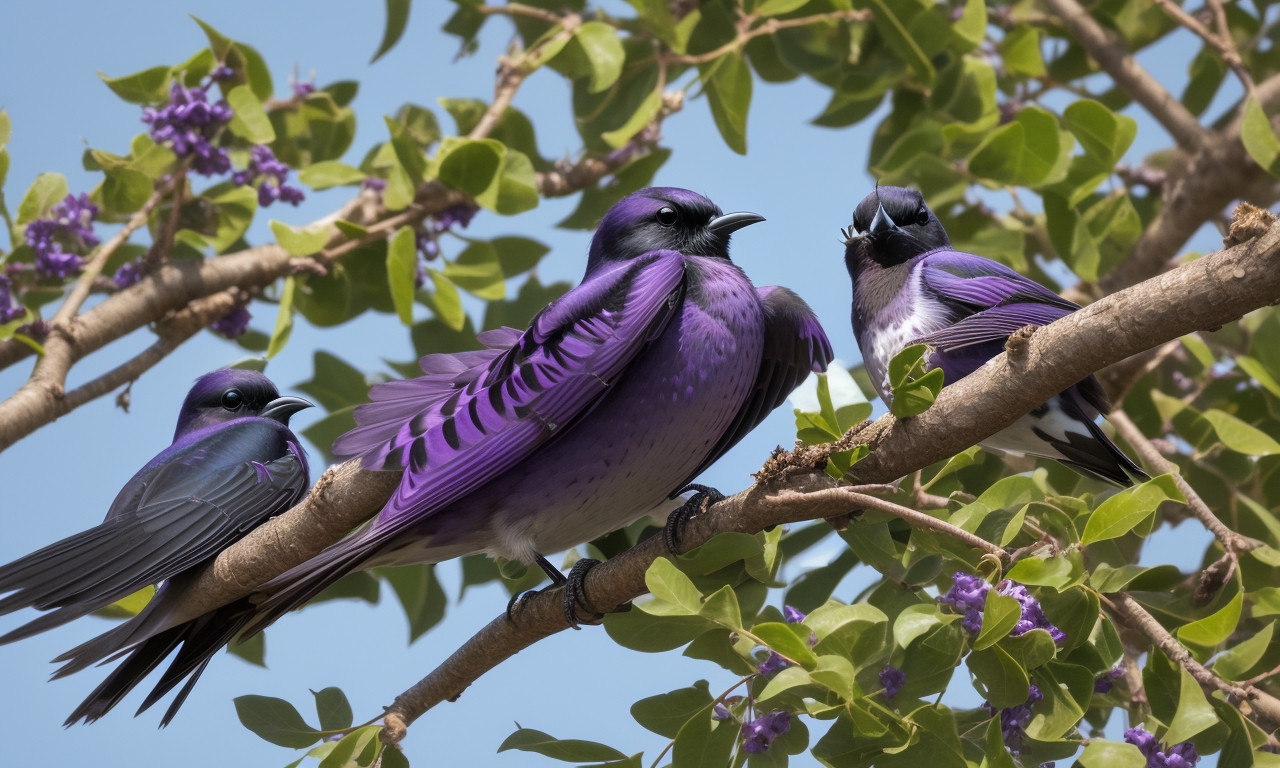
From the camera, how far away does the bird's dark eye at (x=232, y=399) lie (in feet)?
10.6

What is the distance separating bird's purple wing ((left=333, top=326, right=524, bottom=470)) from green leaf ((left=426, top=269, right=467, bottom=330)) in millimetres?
577

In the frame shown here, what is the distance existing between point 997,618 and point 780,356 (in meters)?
0.77

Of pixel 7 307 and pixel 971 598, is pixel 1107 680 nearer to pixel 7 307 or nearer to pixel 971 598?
pixel 971 598

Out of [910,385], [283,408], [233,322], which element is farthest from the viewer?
[233,322]

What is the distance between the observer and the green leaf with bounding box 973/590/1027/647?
5.83ft

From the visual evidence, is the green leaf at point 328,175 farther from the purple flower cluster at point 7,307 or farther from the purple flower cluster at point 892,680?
the purple flower cluster at point 892,680

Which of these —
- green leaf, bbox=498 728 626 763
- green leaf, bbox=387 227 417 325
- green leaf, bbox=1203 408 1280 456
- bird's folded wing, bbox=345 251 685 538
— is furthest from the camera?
green leaf, bbox=387 227 417 325

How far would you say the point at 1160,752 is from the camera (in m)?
2.03

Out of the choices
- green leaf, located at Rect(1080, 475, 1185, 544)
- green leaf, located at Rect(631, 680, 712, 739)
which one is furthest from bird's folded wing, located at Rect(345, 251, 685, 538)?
green leaf, located at Rect(1080, 475, 1185, 544)

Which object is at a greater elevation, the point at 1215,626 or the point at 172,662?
the point at 172,662

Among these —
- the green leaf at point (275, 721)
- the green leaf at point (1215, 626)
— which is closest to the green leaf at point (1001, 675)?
the green leaf at point (1215, 626)

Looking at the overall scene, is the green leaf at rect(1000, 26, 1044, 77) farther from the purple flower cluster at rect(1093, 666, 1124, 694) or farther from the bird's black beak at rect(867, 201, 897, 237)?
the purple flower cluster at rect(1093, 666, 1124, 694)

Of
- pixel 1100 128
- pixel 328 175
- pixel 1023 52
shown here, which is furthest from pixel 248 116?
pixel 1023 52

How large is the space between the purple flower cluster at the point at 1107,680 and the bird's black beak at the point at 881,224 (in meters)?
1.08
